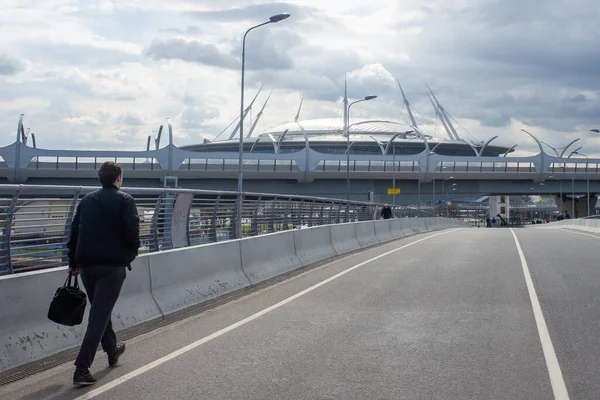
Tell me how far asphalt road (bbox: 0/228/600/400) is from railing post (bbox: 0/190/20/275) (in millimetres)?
1325

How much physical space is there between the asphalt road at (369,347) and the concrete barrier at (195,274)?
48 cm

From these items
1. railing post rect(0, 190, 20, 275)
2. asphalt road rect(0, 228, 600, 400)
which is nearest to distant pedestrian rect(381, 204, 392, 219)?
asphalt road rect(0, 228, 600, 400)

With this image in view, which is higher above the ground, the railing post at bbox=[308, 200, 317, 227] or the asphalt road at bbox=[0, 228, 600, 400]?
the railing post at bbox=[308, 200, 317, 227]

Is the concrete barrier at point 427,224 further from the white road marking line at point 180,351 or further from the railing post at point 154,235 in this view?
the railing post at point 154,235

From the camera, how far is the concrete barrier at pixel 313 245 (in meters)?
18.2

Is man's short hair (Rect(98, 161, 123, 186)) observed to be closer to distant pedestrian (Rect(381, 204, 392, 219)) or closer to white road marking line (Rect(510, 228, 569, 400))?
white road marking line (Rect(510, 228, 569, 400))

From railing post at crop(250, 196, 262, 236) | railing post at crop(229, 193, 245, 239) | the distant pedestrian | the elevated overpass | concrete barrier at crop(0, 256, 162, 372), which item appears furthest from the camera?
the elevated overpass

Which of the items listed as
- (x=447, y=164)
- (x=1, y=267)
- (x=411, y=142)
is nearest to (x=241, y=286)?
(x=1, y=267)

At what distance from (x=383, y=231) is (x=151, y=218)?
20384mm

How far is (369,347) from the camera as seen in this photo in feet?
26.9

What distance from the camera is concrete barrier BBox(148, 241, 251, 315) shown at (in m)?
10.4

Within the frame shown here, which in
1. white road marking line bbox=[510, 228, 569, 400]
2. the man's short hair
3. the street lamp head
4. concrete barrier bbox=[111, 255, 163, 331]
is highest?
the street lamp head

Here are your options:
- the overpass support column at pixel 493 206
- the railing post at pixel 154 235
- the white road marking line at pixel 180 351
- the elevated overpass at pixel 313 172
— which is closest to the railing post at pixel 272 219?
the white road marking line at pixel 180 351

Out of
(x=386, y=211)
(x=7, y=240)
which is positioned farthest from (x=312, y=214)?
(x=386, y=211)
